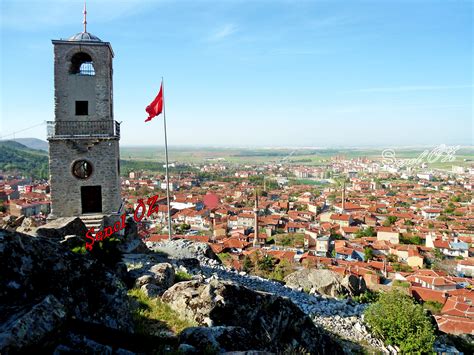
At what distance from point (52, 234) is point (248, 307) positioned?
5845 millimetres

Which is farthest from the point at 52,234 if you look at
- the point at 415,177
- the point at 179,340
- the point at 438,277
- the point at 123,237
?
the point at 415,177

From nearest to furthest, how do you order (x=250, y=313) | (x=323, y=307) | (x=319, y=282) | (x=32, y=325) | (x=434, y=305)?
(x=32, y=325) < (x=250, y=313) < (x=323, y=307) < (x=319, y=282) < (x=434, y=305)

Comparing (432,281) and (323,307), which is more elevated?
(323,307)

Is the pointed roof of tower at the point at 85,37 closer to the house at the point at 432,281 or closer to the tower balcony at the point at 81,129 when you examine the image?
the tower balcony at the point at 81,129

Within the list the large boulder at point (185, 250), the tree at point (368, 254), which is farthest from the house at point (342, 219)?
the large boulder at point (185, 250)

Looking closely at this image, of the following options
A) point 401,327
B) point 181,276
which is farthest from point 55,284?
point 401,327

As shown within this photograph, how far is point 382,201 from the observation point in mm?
79938

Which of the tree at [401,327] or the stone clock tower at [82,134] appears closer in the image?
the tree at [401,327]

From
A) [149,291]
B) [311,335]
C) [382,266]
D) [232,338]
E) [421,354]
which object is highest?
[232,338]

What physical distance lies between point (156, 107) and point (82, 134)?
10.7 ft

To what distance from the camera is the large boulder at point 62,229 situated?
9.14 m

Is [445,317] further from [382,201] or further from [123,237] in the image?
[382,201]

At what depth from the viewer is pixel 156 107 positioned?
14.0m

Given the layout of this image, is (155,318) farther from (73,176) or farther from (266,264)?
(266,264)
